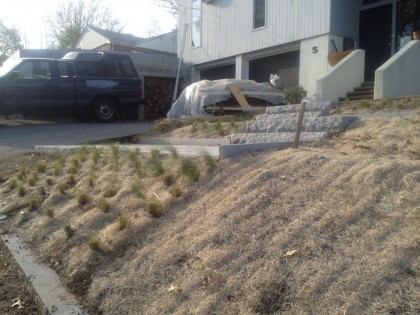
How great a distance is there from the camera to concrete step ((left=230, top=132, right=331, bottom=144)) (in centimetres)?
506

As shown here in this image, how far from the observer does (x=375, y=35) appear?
12.0m

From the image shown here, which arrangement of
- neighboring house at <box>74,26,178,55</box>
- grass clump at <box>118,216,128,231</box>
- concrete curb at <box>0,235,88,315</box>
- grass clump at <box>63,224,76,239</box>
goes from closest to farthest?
concrete curb at <box>0,235,88,315</box> < grass clump at <box>118,216,128,231</box> < grass clump at <box>63,224,76,239</box> < neighboring house at <box>74,26,178,55</box>

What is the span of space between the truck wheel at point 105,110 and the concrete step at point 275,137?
755cm

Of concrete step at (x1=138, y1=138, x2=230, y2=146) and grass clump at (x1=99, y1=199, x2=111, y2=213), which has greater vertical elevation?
concrete step at (x1=138, y1=138, x2=230, y2=146)

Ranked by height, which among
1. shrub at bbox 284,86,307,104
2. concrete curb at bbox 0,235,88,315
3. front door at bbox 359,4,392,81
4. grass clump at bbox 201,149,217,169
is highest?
front door at bbox 359,4,392,81

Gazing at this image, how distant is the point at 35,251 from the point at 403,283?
3.27m

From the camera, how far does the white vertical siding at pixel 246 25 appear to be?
1175 cm

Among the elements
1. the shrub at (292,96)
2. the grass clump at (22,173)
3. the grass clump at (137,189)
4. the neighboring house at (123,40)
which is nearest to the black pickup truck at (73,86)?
the shrub at (292,96)

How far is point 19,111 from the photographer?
452 inches

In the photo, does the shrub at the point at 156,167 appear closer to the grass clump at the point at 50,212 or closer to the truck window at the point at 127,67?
the grass clump at the point at 50,212

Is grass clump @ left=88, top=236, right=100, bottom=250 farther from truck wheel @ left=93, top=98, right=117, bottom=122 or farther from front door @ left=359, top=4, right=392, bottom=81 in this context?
front door @ left=359, top=4, right=392, bottom=81

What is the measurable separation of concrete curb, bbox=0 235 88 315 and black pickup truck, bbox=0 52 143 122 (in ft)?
27.3

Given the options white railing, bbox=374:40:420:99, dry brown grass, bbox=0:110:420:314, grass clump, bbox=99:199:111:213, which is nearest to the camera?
dry brown grass, bbox=0:110:420:314

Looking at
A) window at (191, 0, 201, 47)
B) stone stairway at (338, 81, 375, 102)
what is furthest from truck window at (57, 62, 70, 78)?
stone stairway at (338, 81, 375, 102)
